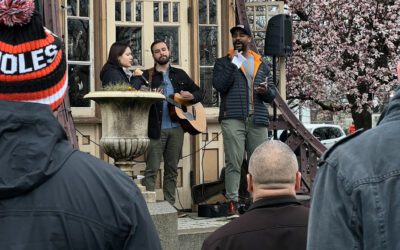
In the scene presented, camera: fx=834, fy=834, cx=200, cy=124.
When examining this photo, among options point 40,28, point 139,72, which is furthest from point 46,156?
point 139,72

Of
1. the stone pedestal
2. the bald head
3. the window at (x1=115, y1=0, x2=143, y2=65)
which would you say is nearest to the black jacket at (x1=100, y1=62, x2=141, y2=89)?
the window at (x1=115, y1=0, x2=143, y2=65)

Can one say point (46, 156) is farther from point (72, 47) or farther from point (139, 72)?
point (72, 47)

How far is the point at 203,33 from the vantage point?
33.4 ft

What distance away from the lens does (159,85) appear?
8.86m

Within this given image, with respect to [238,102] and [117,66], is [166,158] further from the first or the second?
[117,66]

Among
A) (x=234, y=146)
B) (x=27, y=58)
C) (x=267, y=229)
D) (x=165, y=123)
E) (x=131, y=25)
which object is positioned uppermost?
(x=131, y=25)

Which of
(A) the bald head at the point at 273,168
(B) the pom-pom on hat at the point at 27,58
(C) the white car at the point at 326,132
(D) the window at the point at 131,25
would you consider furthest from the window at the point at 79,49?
(C) the white car at the point at 326,132

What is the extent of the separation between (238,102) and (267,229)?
5.33 meters

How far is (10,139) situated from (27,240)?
270 mm

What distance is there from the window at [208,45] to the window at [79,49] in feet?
4.80

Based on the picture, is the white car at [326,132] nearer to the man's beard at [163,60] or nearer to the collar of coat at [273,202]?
the man's beard at [163,60]

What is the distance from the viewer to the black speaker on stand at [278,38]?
10219 millimetres

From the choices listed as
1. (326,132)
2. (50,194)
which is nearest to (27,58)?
(50,194)

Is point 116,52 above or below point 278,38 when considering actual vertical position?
below
